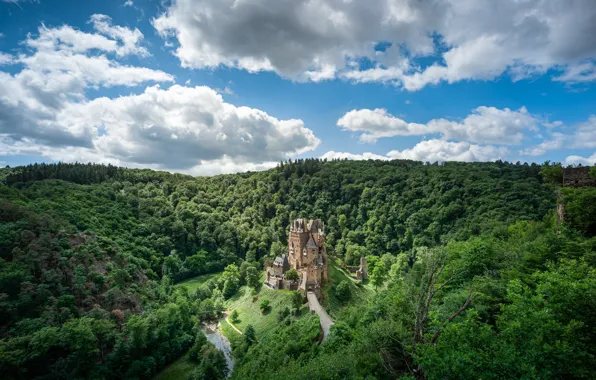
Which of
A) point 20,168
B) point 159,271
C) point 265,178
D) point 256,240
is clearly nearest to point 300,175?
point 265,178

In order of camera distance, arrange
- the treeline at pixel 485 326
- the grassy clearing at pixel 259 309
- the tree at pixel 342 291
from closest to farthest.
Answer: the treeline at pixel 485 326 < the grassy clearing at pixel 259 309 < the tree at pixel 342 291

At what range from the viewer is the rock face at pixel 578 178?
2531 cm

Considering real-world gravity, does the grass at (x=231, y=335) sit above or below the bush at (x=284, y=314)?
below

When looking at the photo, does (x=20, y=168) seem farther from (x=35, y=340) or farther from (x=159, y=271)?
(x=35, y=340)

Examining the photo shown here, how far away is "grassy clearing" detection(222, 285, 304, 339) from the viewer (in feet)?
164

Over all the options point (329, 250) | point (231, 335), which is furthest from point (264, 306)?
point (329, 250)

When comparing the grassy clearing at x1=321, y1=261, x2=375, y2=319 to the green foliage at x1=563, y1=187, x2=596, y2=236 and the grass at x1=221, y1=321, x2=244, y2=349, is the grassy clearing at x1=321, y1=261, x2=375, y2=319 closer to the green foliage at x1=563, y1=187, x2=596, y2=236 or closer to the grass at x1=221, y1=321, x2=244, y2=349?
the grass at x1=221, y1=321, x2=244, y2=349

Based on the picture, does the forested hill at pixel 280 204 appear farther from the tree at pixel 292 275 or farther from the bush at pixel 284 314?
the bush at pixel 284 314

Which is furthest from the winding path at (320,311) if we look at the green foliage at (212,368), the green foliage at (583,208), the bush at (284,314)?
the green foliage at (583,208)

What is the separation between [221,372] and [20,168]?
130859 mm

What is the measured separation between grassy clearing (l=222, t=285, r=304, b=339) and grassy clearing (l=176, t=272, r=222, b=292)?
22.7 metres

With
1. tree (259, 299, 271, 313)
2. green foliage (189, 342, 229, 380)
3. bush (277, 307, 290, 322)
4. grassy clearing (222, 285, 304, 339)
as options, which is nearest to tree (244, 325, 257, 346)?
grassy clearing (222, 285, 304, 339)

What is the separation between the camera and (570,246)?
1966cm

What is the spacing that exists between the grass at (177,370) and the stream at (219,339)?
565cm
